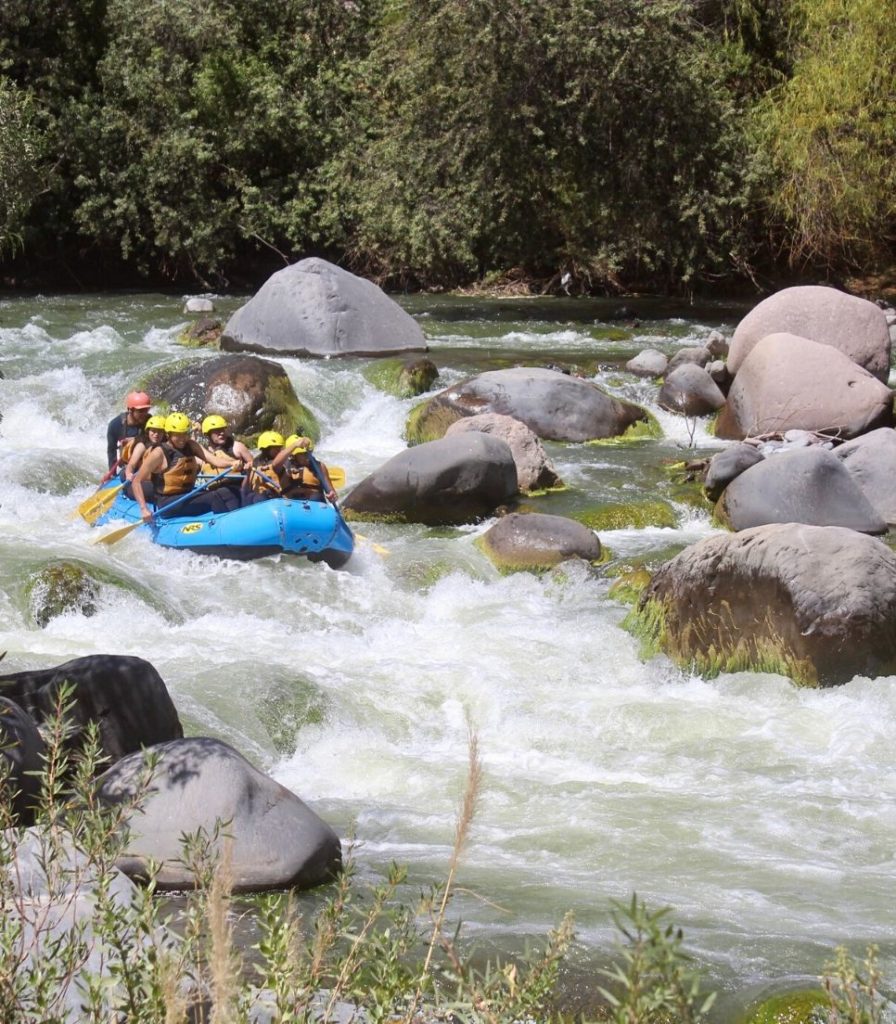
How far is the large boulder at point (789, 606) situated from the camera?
727cm

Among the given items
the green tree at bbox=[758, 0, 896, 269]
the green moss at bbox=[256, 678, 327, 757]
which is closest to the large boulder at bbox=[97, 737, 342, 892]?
the green moss at bbox=[256, 678, 327, 757]

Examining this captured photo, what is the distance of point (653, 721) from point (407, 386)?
700 cm

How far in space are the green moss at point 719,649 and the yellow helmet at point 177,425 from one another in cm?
358

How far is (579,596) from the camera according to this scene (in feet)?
29.1

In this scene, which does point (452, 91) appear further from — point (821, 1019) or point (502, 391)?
point (821, 1019)

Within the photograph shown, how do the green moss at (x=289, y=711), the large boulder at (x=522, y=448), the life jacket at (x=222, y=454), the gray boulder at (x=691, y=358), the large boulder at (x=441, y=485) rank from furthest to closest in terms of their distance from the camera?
the gray boulder at (x=691, y=358) < the large boulder at (x=522, y=448) < the large boulder at (x=441, y=485) < the life jacket at (x=222, y=454) < the green moss at (x=289, y=711)

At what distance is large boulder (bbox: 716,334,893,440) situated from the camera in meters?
12.0

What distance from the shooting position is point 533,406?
500 inches

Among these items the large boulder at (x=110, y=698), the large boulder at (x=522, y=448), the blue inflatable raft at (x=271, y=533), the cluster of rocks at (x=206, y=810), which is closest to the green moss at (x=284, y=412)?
the large boulder at (x=522, y=448)

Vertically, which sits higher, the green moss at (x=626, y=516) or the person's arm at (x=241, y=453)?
the person's arm at (x=241, y=453)

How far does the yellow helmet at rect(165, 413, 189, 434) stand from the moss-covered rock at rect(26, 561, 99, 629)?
1.85 m

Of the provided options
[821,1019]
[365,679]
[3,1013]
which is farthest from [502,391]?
[3,1013]

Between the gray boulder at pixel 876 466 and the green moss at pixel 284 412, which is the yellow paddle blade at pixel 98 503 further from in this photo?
the gray boulder at pixel 876 466

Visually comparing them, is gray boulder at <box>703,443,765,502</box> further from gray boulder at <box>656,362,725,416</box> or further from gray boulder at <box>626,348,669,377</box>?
gray boulder at <box>626,348,669,377</box>
